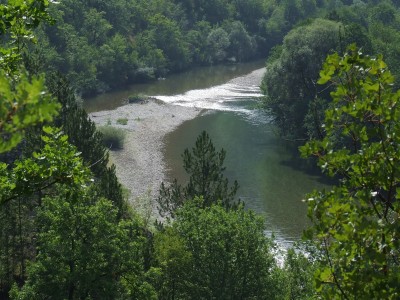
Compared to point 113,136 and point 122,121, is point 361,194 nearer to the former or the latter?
point 113,136

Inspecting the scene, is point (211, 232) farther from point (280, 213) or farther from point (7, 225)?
point (280, 213)

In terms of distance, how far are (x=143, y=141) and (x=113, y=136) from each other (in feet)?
11.2

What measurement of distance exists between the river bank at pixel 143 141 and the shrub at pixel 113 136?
66cm

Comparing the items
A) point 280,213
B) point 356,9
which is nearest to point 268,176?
point 280,213

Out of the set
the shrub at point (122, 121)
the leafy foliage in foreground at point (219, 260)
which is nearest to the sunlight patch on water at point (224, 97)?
the shrub at point (122, 121)

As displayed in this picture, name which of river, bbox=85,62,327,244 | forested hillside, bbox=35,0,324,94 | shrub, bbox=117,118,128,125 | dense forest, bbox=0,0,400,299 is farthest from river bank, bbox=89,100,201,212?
forested hillside, bbox=35,0,324,94

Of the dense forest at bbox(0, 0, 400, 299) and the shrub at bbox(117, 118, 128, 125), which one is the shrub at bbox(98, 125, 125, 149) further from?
the dense forest at bbox(0, 0, 400, 299)

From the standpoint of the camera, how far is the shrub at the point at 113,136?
5428cm

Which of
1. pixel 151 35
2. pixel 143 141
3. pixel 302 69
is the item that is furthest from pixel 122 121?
pixel 151 35

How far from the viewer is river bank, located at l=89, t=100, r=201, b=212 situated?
46.2 meters

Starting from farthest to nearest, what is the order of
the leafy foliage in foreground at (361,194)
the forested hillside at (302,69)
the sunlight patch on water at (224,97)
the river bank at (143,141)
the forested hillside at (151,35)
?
the forested hillside at (151,35) < the sunlight patch on water at (224,97) < the forested hillside at (302,69) < the river bank at (143,141) < the leafy foliage in foreground at (361,194)

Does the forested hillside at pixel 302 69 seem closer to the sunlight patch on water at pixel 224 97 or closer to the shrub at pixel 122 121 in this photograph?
the sunlight patch on water at pixel 224 97

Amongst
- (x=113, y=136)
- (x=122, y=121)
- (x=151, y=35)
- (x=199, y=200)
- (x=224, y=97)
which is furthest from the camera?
(x=151, y=35)

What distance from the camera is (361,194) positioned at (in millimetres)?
5781
